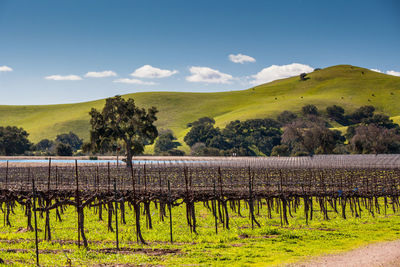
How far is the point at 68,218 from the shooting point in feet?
124

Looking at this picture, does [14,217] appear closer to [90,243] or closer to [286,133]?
[90,243]

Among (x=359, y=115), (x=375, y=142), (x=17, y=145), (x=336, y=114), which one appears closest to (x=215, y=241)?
(x=375, y=142)

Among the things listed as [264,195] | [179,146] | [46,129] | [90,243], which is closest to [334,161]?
[264,195]

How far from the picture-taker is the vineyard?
30.0m

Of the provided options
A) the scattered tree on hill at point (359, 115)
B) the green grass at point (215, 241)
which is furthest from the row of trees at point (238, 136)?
the green grass at point (215, 241)

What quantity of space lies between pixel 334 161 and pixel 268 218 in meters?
47.1

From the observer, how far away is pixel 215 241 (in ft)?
84.9

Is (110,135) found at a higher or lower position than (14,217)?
higher

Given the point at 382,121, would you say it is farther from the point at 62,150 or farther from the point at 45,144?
the point at 45,144

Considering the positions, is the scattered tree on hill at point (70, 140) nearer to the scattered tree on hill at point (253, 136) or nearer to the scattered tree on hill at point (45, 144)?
the scattered tree on hill at point (45, 144)

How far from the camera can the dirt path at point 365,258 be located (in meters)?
20.1

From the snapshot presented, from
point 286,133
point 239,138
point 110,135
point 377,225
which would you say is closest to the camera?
point 377,225

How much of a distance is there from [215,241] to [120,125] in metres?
56.9

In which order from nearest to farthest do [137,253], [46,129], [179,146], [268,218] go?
[137,253]
[268,218]
[179,146]
[46,129]
